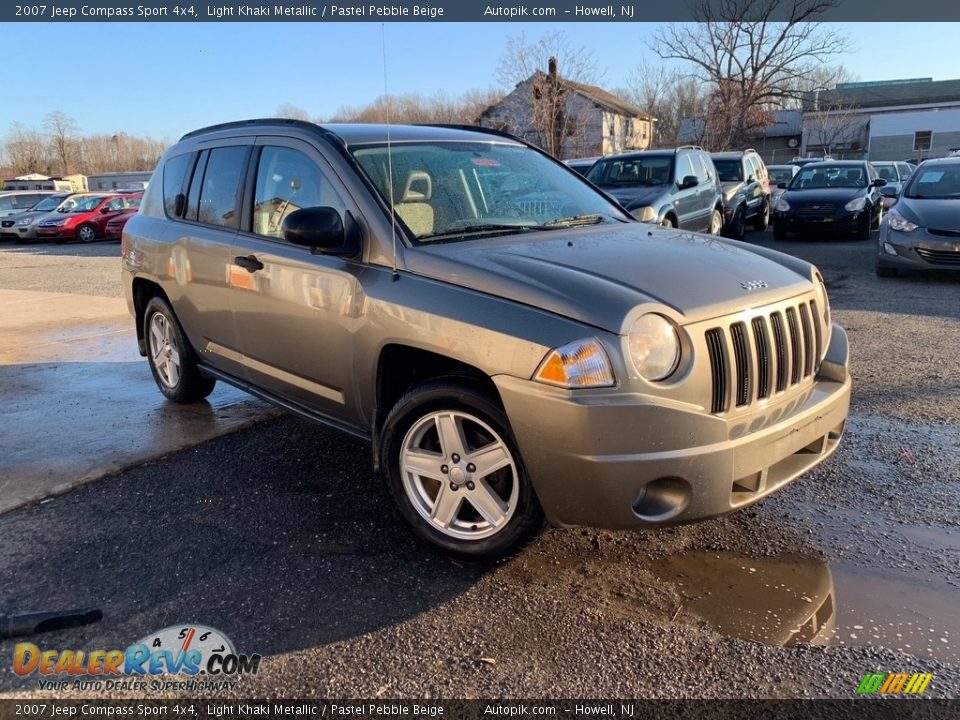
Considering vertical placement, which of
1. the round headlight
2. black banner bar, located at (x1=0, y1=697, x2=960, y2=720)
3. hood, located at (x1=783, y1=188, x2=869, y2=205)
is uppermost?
hood, located at (x1=783, y1=188, x2=869, y2=205)

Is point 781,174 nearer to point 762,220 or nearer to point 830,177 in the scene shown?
point 762,220

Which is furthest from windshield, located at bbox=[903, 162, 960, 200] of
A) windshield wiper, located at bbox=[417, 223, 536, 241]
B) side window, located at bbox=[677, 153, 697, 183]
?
windshield wiper, located at bbox=[417, 223, 536, 241]

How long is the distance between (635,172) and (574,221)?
25.2 ft

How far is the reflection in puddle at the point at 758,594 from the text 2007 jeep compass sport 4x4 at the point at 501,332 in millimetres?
412

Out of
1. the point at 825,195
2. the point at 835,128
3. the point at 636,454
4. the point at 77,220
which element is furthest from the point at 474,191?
the point at 835,128

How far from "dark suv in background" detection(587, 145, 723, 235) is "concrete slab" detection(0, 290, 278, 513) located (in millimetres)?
6417

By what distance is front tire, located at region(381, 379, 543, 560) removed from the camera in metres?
2.91

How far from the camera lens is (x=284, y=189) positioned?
3943mm

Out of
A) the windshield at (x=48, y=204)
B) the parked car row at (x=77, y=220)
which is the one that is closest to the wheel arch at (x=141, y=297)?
the parked car row at (x=77, y=220)

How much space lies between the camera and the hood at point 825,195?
1399 cm

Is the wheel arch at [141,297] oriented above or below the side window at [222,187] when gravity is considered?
→ below

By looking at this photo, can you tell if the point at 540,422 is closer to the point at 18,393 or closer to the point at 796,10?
the point at 18,393

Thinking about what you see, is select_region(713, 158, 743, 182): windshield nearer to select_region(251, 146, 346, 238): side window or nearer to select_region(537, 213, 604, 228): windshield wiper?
select_region(537, 213, 604, 228): windshield wiper

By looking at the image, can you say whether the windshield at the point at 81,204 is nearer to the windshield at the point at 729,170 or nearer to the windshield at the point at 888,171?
the windshield at the point at 729,170
